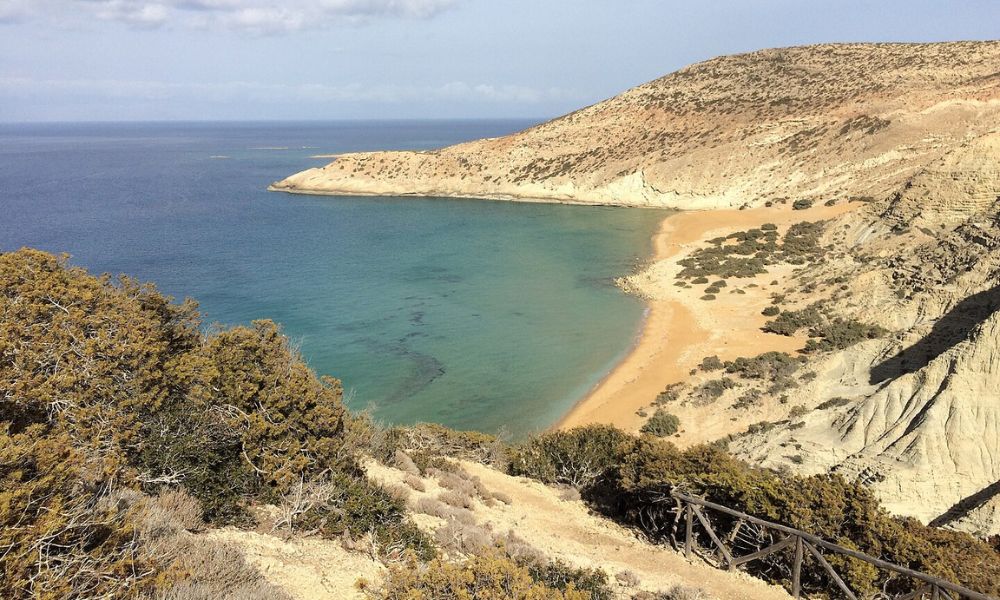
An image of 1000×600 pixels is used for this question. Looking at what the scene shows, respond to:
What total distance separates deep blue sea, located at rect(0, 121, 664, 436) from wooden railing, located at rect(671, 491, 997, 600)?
10927 mm

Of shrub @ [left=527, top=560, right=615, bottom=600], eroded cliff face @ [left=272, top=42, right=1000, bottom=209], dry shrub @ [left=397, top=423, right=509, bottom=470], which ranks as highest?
eroded cliff face @ [left=272, top=42, right=1000, bottom=209]

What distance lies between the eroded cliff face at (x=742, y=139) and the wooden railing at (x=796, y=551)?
43650 millimetres

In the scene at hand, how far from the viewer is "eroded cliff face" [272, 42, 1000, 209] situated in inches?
2117

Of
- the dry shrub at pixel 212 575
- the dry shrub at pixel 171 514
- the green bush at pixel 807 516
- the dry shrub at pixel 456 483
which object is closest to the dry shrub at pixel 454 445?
the dry shrub at pixel 456 483

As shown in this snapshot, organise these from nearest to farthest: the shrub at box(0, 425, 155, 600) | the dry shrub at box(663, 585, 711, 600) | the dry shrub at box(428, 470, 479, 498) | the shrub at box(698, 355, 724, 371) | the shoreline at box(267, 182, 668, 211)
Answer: the shrub at box(0, 425, 155, 600) < the dry shrub at box(663, 585, 711, 600) < the dry shrub at box(428, 470, 479, 498) < the shrub at box(698, 355, 724, 371) < the shoreline at box(267, 182, 668, 211)

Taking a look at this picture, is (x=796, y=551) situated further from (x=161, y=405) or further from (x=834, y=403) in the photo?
(x=161, y=405)

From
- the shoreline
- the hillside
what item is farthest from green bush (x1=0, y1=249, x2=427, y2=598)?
the shoreline

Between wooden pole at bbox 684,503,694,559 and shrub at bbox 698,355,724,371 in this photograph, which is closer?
wooden pole at bbox 684,503,694,559

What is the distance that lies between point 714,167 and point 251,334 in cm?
6183

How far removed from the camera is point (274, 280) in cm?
3975

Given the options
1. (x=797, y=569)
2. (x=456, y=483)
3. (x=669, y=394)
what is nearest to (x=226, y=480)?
(x=456, y=483)

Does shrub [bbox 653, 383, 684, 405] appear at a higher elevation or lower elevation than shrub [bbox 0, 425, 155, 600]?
lower

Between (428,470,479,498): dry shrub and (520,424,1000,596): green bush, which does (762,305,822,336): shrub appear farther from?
(428,470,479,498): dry shrub

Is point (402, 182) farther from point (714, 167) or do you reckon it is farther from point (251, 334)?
point (251, 334)
